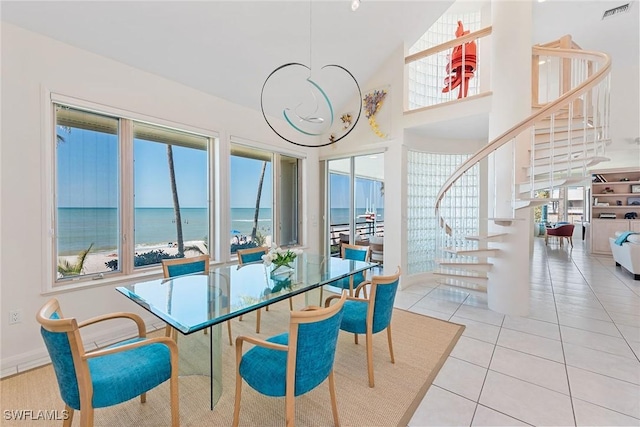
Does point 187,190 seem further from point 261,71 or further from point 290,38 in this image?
point 290,38

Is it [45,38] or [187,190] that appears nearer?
[45,38]

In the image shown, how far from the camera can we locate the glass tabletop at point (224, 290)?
1686mm

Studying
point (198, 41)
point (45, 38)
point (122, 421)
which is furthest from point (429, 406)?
point (45, 38)

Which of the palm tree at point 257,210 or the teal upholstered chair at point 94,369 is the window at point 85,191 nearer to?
the teal upholstered chair at point 94,369

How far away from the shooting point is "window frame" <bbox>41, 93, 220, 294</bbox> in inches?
96.8

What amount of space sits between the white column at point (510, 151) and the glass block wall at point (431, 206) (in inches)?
57.2

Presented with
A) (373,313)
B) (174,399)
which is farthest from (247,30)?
(174,399)

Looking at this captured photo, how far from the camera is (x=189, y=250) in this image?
12.1 ft

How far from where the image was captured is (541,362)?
2311 mm

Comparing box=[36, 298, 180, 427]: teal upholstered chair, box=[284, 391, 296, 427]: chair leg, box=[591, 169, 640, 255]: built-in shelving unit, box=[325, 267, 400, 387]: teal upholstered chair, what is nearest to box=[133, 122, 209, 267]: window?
box=[36, 298, 180, 427]: teal upholstered chair

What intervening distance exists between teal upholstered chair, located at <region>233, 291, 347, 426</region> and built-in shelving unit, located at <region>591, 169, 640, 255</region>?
9.37 metres

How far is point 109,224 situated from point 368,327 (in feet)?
9.63

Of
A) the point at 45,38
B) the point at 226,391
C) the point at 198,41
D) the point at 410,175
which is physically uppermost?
the point at 198,41

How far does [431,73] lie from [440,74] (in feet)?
0.66
